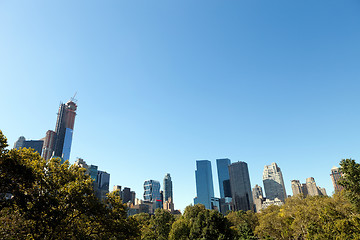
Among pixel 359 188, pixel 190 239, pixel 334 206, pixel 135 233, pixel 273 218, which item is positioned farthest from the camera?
pixel 273 218

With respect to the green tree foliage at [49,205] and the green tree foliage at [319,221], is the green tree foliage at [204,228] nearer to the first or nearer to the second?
the green tree foliage at [319,221]

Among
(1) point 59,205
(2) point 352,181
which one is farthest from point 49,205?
(2) point 352,181

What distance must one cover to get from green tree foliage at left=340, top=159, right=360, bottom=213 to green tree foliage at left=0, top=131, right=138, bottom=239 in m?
33.3

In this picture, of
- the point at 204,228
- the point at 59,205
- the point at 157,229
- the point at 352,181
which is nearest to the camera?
the point at 59,205

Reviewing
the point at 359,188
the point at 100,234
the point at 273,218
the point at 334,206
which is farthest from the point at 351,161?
the point at 100,234

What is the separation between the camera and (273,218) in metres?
61.5

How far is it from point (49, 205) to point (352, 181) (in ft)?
137

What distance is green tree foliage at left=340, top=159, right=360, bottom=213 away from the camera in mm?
36062

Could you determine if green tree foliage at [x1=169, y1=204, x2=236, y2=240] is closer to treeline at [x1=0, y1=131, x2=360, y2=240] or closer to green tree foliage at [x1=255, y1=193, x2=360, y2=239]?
green tree foliage at [x1=255, y1=193, x2=360, y2=239]

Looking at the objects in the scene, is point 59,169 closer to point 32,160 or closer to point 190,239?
point 32,160

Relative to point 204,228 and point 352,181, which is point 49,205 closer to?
point 204,228

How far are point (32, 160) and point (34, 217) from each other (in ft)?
19.0

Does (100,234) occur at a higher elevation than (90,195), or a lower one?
lower

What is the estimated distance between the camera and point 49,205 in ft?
71.4
